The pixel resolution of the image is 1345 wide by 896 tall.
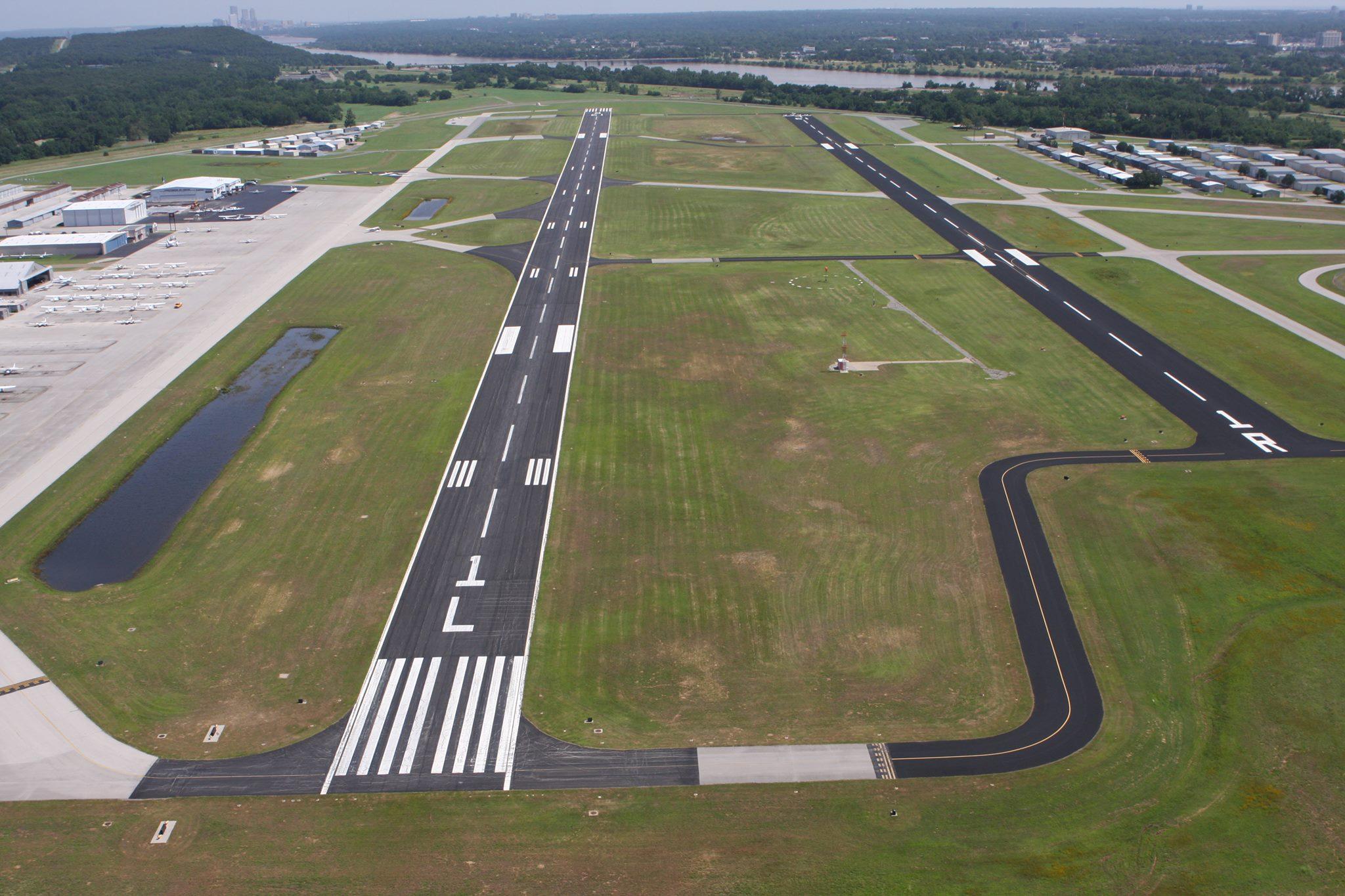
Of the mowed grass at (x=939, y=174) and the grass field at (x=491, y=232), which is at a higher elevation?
the mowed grass at (x=939, y=174)

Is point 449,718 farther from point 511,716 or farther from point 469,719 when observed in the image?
point 511,716

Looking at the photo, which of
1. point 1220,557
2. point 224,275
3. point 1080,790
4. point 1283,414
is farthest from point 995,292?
point 224,275

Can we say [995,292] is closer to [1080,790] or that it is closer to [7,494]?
[1080,790]

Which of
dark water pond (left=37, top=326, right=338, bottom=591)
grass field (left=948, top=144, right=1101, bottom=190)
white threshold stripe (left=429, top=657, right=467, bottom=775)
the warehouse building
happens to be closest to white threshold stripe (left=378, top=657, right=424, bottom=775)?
white threshold stripe (left=429, top=657, right=467, bottom=775)

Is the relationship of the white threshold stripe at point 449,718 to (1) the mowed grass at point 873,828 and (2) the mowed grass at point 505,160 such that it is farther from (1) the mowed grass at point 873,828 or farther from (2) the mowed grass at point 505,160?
(2) the mowed grass at point 505,160

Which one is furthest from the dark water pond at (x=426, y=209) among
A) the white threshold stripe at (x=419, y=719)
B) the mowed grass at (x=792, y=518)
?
the white threshold stripe at (x=419, y=719)

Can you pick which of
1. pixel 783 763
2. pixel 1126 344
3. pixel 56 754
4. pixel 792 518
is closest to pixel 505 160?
pixel 1126 344
